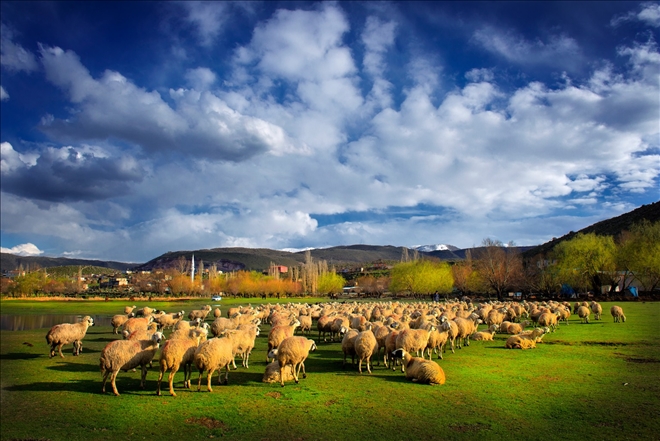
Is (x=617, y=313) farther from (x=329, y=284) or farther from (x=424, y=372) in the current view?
(x=329, y=284)

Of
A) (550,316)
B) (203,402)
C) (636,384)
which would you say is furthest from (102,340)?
(550,316)

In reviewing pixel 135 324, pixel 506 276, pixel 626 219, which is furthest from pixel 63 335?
pixel 626 219

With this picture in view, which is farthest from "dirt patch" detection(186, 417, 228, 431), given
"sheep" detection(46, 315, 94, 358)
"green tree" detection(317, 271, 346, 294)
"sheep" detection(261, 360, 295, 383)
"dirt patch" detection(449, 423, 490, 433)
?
"green tree" detection(317, 271, 346, 294)

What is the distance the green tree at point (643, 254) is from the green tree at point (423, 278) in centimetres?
3542

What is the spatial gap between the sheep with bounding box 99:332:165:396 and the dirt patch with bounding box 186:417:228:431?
350 centimetres

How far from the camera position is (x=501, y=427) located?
880 cm

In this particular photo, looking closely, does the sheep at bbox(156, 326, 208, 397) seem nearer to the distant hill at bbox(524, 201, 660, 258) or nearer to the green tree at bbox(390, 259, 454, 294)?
the green tree at bbox(390, 259, 454, 294)

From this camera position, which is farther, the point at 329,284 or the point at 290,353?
the point at 329,284

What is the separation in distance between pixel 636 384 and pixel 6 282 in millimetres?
122134

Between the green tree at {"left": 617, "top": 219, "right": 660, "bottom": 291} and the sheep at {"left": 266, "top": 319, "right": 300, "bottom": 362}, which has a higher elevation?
the green tree at {"left": 617, "top": 219, "right": 660, "bottom": 291}

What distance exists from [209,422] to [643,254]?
7809cm

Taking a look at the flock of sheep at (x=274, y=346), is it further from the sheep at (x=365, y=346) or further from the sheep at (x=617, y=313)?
the sheep at (x=617, y=313)

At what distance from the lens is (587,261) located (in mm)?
73000

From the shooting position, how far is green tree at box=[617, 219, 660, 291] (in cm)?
6494
